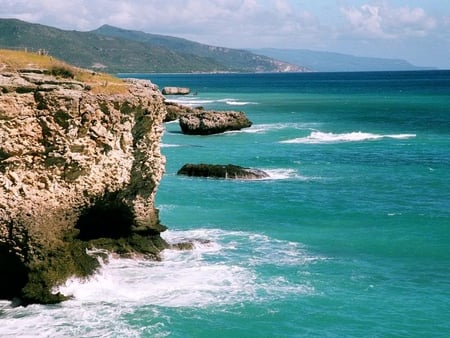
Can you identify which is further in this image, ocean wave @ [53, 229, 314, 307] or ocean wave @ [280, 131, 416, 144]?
ocean wave @ [280, 131, 416, 144]

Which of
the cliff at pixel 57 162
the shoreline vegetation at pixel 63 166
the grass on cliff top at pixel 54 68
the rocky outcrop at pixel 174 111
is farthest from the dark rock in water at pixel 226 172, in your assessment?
the rocky outcrop at pixel 174 111

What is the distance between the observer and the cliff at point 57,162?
25.3 m

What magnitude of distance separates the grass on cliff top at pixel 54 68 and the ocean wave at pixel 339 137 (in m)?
50.3

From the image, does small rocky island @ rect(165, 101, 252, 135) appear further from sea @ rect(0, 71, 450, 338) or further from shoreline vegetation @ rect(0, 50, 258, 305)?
shoreline vegetation @ rect(0, 50, 258, 305)

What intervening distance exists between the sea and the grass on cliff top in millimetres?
8108

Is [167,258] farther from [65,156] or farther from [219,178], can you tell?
[219,178]

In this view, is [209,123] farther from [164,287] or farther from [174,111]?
[164,287]

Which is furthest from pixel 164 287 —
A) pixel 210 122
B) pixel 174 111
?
pixel 174 111

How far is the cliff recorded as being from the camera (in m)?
25.3

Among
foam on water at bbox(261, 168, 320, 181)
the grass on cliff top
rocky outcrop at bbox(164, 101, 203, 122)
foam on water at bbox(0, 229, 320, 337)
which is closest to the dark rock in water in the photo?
foam on water at bbox(261, 168, 320, 181)

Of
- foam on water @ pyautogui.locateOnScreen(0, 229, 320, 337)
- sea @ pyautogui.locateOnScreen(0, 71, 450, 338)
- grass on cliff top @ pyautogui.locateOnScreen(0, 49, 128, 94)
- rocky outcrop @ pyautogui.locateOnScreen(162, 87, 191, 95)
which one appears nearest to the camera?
foam on water @ pyautogui.locateOnScreen(0, 229, 320, 337)

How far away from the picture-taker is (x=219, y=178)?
52844 millimetres

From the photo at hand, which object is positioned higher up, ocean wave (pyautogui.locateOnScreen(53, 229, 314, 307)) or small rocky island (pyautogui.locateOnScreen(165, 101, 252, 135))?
small rocky island (pyautogui.locateOnScreen(165, 101, 252, 135))

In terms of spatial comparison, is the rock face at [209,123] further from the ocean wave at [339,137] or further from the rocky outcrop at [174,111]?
the rocky outcrop at [174,111]
